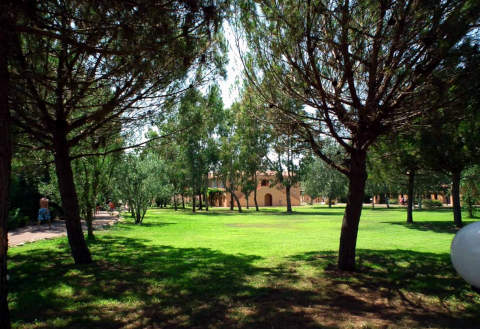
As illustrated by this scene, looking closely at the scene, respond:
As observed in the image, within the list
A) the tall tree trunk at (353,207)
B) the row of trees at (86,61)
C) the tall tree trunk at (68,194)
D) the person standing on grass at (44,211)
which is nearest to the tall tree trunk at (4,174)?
the row of trees at (86,61)

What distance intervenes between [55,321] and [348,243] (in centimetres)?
537

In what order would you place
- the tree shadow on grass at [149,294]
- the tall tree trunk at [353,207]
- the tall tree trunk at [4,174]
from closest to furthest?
the tall tree trunk at [4,174]
the tree shadow on grass at [149,294]
the tall tree trunk at [353,207]

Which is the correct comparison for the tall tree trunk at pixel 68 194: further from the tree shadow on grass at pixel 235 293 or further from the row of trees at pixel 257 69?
the tree shadow on grass at pixel 235 293

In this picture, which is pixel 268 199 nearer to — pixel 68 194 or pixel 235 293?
pixel 68 194

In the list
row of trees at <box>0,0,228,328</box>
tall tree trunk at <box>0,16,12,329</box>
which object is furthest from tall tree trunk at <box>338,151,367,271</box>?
tall tree trunk at <box>0,16,12,329</box>

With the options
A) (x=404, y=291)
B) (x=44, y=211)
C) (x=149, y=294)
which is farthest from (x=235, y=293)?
(x=44, y=211)

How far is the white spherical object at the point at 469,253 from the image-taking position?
4.38 m

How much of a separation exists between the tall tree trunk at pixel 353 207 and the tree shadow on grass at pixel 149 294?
4.63 ft

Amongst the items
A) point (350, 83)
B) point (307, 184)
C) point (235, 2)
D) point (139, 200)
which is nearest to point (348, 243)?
point (350, 83)

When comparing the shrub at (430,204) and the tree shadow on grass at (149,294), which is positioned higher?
the tree shadow on grass at (149,294)

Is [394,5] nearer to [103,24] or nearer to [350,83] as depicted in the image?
[350,83]

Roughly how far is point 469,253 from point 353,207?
2.51 m

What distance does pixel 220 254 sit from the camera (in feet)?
30.3

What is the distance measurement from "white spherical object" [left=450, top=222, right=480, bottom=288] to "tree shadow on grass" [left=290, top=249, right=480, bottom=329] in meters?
0.55
